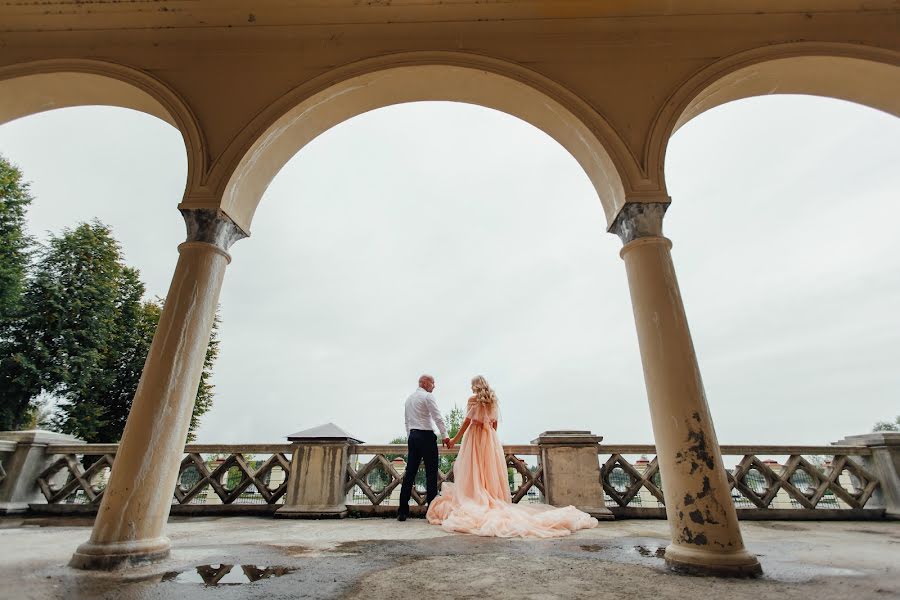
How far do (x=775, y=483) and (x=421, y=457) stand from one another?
15.5 ft

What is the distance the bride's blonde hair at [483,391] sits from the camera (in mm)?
5570

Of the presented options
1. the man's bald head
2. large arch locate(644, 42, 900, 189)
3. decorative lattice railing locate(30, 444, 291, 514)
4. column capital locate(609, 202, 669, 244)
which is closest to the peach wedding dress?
the man's bald head

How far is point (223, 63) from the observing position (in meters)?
4.30

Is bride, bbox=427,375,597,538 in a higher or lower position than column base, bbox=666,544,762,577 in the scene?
higher

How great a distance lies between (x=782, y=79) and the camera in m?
4.30

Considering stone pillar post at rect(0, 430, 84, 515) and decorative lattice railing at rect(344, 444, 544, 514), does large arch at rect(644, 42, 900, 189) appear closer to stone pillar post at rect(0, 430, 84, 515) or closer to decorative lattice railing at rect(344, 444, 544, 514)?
decorative lattice railing at rect(344, 444, 544, 514)

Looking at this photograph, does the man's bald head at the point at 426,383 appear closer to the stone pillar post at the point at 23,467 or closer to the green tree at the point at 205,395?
the stone pillar post at the point at 23,467

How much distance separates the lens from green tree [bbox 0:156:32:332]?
13703 millimetres

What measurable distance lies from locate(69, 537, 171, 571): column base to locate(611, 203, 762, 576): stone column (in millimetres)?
3457

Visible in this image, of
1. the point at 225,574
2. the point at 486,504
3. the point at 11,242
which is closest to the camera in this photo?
the point at 225,574

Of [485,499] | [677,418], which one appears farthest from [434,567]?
[485,499]

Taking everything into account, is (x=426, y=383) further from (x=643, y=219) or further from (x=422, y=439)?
(x=643, y=219)

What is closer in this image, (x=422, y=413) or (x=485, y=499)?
(x=485, y=499)

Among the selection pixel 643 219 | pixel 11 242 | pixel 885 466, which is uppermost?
pixel 11 242
